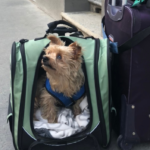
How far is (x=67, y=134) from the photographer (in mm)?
1856

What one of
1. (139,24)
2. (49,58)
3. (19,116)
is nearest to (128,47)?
(139,24)

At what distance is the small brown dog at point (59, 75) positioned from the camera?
175cm

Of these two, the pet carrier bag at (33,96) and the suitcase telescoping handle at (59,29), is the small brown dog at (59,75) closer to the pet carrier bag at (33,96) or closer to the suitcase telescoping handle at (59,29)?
the pet carrier bag at (33,96)

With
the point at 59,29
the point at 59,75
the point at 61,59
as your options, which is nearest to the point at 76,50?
the point at 61,59

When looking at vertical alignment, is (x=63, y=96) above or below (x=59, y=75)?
below

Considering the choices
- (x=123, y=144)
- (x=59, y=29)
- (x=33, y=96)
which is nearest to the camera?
(x=33, y=96)

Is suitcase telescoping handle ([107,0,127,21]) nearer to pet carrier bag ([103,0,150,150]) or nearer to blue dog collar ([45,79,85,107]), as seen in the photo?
pet carrier bag ([103,0,150,150])

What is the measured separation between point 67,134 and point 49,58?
1.94 feet

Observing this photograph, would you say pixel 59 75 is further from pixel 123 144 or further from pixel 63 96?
pixel 123 144

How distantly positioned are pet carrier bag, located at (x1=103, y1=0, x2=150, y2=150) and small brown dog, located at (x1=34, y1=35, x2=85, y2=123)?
0.32 metres

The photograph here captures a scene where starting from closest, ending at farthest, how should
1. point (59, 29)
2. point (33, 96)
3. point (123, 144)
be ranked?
point (33, 96) → point (123, 144) → point (59, 29)

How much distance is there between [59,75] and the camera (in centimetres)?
185

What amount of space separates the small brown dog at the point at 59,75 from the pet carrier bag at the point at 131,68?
12.6 inches

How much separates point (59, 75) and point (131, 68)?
1.73ft
